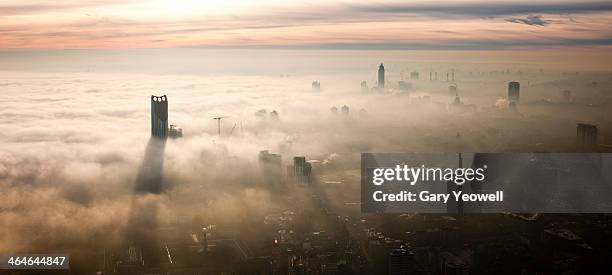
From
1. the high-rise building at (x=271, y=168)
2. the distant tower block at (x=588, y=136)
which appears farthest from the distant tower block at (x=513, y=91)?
the high-rise building at (x=271, y=168)

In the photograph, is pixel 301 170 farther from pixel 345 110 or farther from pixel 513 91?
pixel 513 91

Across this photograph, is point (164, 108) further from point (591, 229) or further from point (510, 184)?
point (591, 229)

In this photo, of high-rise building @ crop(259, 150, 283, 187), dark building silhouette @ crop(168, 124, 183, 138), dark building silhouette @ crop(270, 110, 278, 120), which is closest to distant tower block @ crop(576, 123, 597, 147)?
high-rise building @ crop(259, 150, 283, 187)

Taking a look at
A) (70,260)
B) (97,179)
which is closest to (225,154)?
(97,179)

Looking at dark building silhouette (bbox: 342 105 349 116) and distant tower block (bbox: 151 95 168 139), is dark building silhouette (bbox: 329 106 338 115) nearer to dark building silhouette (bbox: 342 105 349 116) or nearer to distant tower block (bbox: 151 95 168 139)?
dark building silhouette (bbox: 342 105 349 116)

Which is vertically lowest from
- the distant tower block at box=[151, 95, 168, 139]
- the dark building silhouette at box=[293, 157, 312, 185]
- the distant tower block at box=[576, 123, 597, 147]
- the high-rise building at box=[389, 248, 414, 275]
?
the high-rise building at box=[389, 248, 414, 275]
